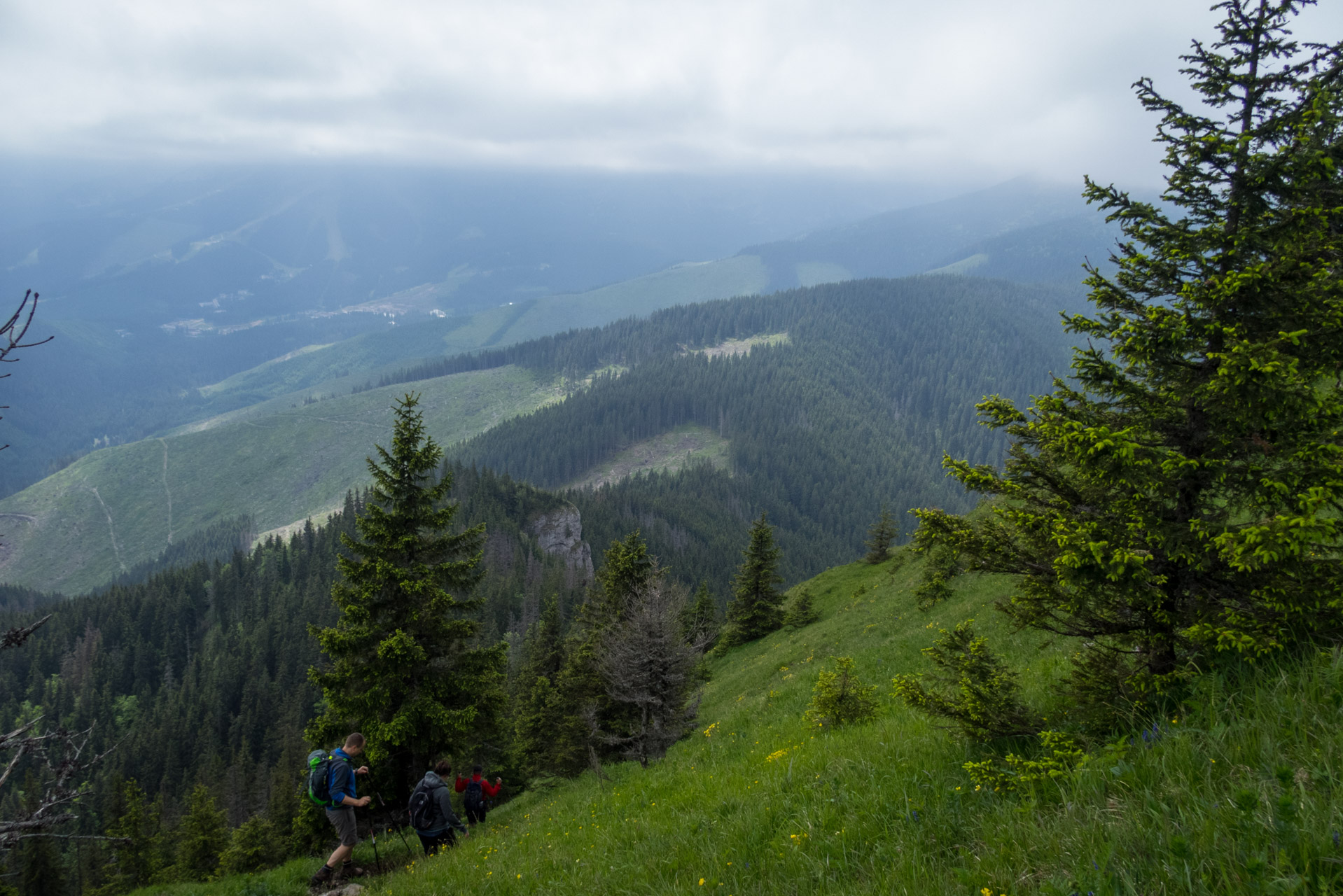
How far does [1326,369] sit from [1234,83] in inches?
114

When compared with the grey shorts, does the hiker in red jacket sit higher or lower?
lower

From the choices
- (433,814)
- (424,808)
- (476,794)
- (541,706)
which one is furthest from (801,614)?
(424,808)

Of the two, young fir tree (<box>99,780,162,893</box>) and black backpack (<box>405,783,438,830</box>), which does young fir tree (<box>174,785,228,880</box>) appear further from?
black backpack (<box>405,783,438,830</box>)

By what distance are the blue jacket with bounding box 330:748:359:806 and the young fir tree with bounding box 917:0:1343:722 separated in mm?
11477

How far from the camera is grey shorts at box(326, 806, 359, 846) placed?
11539 millimetres

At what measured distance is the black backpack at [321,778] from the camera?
1132 cm

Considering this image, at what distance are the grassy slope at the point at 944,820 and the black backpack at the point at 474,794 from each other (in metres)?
3.42

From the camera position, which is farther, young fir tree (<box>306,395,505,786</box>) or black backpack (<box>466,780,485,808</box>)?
Answer: young fir tree (<box>306,395,505,786</box>)

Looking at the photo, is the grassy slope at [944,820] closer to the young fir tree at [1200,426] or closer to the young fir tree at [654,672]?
the young fir tree at [1200,426]

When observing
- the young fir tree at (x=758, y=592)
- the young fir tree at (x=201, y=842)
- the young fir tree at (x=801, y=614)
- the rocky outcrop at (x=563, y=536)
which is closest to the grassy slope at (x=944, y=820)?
the young fir tree at (x=801, y=614)

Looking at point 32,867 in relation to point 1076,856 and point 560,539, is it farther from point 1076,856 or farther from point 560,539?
point 560,539

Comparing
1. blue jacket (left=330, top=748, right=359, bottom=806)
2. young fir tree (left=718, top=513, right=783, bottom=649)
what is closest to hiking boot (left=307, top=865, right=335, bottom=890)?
blue jacket (left=330, top=748, right=359, bottom=806)

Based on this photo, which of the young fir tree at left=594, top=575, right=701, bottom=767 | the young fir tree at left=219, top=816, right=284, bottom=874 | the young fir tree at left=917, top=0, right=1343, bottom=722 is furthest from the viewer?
the young fir tree at left=219, top=816, right=284, bottom=874

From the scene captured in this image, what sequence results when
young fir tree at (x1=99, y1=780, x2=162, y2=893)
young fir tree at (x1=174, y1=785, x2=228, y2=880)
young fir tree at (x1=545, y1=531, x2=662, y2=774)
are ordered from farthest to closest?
young fir tree at (x1=99, y1=780, x2=162, y2=893) → young fir tree at (x1=174, y1=785, x2=228, y2=880) → young fir tree at (x1=545, y1=531, x2=662, y2=774)
